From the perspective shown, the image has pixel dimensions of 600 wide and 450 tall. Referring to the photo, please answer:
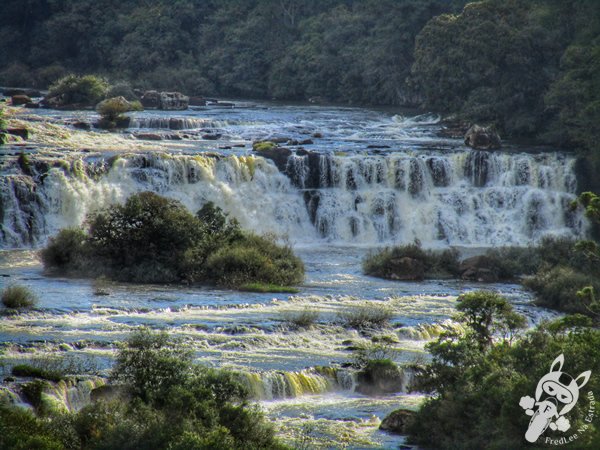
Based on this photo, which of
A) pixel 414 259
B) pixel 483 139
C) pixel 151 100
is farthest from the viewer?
pixel 151 100

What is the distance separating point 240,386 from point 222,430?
208 centimetres

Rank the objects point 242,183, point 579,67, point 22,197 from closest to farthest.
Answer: point 22,197
point 242,183
point 579,67

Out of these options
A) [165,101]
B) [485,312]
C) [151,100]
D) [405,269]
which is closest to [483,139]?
[405,269]

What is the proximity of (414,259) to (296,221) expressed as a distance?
27.3ft

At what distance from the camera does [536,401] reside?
1842 centimetres

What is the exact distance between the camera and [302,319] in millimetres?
26875

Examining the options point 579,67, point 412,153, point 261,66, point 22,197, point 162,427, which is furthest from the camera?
point 261,66

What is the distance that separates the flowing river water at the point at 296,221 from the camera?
2350 centimetres

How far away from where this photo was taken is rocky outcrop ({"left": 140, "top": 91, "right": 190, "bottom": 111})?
67125 mm

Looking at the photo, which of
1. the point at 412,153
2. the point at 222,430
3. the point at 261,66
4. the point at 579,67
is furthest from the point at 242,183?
A: the point at 261,66

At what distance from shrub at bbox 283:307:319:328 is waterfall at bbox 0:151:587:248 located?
12.1 metres

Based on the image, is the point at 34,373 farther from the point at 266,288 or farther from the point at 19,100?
the point at 19,100

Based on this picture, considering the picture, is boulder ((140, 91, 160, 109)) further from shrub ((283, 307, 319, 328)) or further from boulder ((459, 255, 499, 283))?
shrub ((283, 307, 319, 328))

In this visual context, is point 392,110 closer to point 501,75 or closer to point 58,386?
point 501,75
